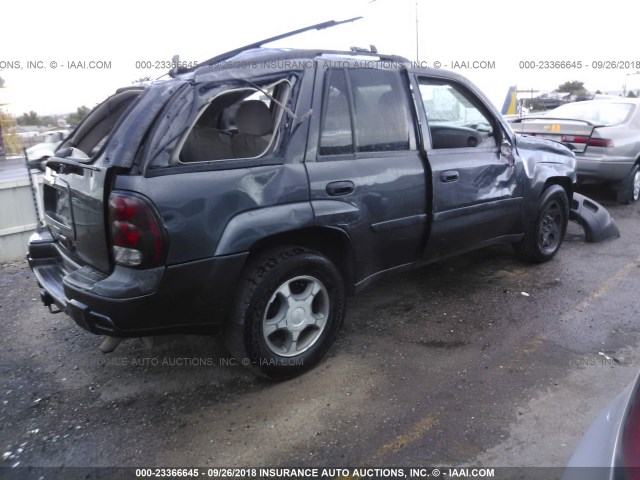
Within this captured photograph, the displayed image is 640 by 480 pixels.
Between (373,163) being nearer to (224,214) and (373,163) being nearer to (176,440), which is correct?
(224,214)

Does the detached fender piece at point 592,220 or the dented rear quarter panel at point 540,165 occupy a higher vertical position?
the dented rear quarter panel at point 540,165

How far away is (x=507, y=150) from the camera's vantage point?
172 inches

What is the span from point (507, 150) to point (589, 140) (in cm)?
379

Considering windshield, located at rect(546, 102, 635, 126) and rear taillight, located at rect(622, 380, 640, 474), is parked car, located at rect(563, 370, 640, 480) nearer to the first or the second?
rear taillight, located at rect(622, 380, 640, 474)

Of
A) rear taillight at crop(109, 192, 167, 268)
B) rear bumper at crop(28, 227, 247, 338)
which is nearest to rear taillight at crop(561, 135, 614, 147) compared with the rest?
rear bumper at crop(28, 227, 247, 338)

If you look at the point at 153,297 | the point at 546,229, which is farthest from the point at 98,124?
the point at 546,229

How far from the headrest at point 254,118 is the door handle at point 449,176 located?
1383 millimetres

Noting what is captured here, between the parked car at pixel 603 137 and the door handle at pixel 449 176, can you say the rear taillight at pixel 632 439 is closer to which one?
the door handle at pixel 449 176

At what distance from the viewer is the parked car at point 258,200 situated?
2.56m

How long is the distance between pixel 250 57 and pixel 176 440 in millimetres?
2227

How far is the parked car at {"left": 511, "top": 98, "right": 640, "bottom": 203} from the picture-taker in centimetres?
727

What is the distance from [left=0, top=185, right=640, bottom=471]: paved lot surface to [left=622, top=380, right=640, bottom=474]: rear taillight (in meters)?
1.05

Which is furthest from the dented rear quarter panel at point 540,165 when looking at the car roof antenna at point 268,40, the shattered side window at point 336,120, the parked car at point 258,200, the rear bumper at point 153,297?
the rear bumper at point 153,297

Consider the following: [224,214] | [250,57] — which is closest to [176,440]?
[224,214]
